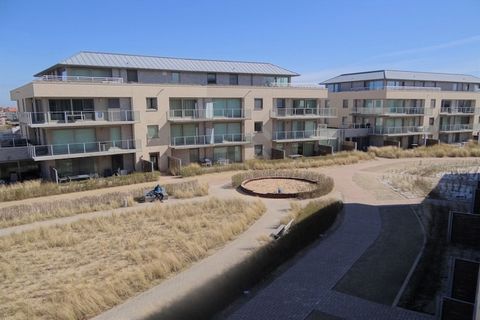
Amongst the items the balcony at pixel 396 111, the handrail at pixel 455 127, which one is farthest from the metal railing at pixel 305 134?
the handrail at pixel 455 127

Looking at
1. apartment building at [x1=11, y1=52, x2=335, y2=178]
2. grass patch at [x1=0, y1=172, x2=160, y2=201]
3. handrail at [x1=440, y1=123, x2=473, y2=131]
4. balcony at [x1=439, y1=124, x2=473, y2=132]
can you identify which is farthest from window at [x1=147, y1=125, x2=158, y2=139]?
handrail at [x1=440, y1=123, x2=473, y2=131]

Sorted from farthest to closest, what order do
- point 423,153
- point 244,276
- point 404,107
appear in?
point 404,107
point 423,153
point 244,276

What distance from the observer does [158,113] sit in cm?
3166

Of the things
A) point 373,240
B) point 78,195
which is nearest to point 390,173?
point 373,240

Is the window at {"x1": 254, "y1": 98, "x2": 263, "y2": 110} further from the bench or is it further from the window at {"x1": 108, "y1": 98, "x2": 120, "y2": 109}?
the bench

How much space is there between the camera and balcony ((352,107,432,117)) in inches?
1764

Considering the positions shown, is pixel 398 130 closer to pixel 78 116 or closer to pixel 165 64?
pixel 165 64

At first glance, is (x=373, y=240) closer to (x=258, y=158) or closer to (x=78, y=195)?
(x=78, y=195)

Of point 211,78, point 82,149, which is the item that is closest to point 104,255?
point 82,149

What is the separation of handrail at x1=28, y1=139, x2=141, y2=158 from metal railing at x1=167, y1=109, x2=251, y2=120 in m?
4.36

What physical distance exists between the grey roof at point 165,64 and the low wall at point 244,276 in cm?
2281

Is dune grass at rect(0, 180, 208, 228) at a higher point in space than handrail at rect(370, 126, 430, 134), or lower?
lower

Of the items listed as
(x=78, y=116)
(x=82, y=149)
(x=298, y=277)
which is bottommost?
(x=298, y=277)

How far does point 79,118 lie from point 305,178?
61.3ft
